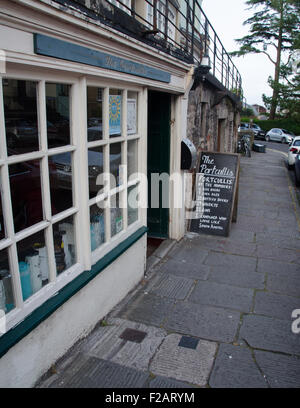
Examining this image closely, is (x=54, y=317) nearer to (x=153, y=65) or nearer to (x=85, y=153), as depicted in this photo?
(x=85, y=153)

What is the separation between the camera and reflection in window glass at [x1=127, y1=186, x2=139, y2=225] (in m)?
4.74

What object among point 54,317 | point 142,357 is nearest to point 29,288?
point 54,317

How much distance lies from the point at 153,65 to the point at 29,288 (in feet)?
10.2

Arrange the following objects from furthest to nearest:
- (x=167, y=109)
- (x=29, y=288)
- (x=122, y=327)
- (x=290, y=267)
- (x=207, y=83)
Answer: (x=207, y=83) < (x=167, y=109) < (x=290, y=267) < (x=122, y=327) < (x=29, y=288)

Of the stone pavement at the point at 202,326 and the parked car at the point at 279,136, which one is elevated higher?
the parked car at the point at 279,136

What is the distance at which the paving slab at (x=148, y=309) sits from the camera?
14.0 feet

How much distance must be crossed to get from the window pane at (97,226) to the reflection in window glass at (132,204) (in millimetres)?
721

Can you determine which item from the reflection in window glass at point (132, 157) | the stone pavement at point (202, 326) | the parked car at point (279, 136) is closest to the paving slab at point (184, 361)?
the stone pavement at point (202, 326)

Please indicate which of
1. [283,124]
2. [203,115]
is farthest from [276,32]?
[203,115]

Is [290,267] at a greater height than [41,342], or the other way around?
[41,342]

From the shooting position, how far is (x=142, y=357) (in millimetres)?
3572

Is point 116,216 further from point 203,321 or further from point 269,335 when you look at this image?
point 269,335

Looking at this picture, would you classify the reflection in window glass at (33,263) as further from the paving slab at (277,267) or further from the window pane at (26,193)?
the paving slab at (277,267)

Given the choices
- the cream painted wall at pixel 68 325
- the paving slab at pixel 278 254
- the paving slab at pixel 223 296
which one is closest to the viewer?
the cream painted wall at pixel 68 325
